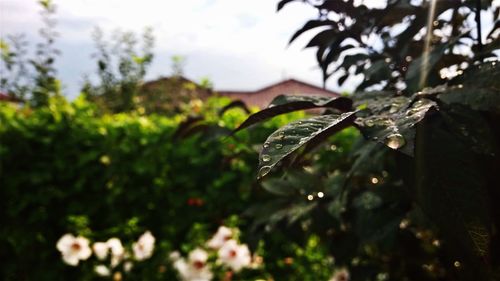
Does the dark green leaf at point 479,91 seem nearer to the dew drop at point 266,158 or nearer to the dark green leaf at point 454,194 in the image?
the dark green leaf at point 454,194

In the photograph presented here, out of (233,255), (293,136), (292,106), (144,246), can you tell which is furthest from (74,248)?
(293,136)

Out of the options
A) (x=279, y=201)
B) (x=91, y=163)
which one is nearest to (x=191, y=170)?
(x=91, y=163)

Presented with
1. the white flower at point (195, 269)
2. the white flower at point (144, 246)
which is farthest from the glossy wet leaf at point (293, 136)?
the white flower at point (144, 246)

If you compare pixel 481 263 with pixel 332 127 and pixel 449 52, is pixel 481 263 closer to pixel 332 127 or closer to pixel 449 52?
pixel 332 127

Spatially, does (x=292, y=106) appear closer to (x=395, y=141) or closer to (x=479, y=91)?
(x=395, y=141)

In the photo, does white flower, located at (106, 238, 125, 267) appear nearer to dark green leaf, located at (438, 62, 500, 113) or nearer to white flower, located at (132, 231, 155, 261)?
white flower, located at (132, 231, 155, 261)
